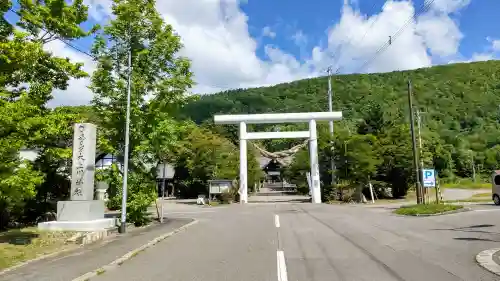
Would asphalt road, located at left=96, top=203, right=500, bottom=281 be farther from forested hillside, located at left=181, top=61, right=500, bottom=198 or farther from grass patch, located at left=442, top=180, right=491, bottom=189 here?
grass patch, located at left=442, top=180, right=491, bottom=189

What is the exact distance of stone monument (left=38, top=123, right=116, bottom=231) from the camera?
14.0 meters

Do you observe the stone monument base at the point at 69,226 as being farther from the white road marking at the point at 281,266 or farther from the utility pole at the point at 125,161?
the white road marking at the point at 281,266

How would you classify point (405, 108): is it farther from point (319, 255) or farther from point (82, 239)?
point (82, 239)

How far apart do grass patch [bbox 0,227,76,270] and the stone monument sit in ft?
1.95

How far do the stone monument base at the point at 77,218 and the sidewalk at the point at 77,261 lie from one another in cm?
142

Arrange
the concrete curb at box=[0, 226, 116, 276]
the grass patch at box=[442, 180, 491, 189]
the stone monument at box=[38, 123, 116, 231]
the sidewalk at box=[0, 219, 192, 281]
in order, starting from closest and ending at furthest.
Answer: the sidewalk at box=[0, 219, 192, 281] → the concrete curb at box=[0, 226, 116, 276] → the stone monument at box=[38, 123, 116, 231] → the grass patch at box=[442, 180, 491, 189]

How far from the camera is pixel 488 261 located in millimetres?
8031

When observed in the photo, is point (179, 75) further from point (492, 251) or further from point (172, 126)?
point (492, 251)

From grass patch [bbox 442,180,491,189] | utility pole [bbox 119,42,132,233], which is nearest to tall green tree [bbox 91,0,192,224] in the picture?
utility pole [bbox 119,42,132,233]

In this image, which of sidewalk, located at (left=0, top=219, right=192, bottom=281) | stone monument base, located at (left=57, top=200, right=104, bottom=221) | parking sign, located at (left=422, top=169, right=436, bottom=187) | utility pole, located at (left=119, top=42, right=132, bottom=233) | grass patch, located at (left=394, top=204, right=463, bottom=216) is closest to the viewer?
sidewalk, located at (left=0, top=219, right=192, bottom=281)

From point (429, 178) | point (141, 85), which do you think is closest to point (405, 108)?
point (429, 178)

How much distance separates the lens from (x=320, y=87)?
310ft

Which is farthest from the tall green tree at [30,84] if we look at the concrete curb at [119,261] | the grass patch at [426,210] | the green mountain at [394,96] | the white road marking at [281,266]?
the green mountain at [394,96]

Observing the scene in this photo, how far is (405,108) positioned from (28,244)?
214 ft
